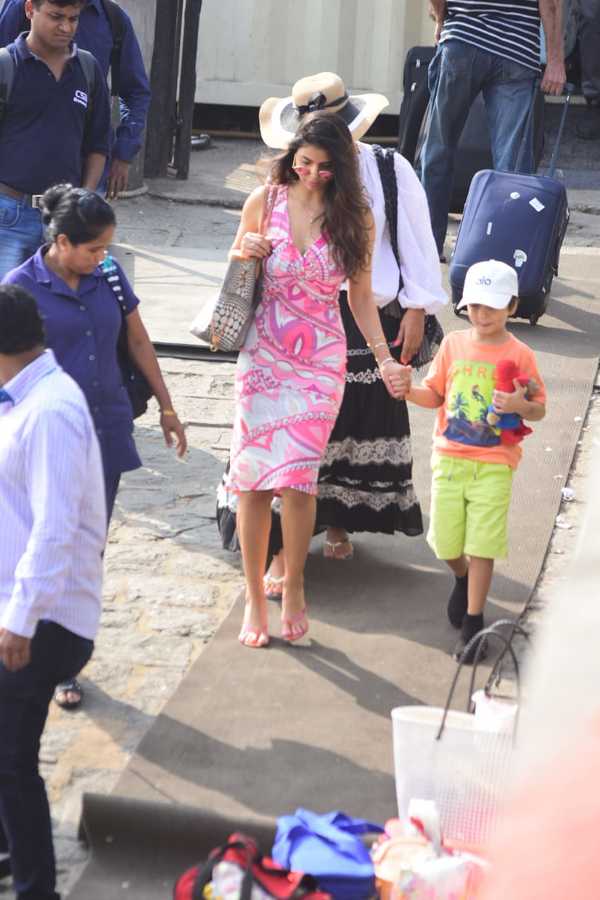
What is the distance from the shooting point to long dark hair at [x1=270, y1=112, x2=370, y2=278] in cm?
494

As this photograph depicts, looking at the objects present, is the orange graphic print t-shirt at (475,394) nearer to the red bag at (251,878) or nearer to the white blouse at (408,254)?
the white blouse at (408,254)

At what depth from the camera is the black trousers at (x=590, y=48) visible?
1370cm

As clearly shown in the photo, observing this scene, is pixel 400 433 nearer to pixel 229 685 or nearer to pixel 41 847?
pixel 229 685

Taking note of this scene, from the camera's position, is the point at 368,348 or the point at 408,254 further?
the point at 368,348

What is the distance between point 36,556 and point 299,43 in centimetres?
1181

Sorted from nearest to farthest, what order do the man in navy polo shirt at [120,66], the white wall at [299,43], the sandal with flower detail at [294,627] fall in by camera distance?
the sandal with flower detail at [294,627] → the man in navy polo shirt at [120,66] → the white wall at [299,43]

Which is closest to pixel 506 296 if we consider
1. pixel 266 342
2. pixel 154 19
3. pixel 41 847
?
pixel 266 342

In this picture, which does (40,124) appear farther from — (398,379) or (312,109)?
(398,379)

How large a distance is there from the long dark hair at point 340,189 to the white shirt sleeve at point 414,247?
418 mm

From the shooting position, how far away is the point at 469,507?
5086 millimetres

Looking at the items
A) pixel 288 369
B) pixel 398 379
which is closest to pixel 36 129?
pixel 288 369

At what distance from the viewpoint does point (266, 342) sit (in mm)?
5102

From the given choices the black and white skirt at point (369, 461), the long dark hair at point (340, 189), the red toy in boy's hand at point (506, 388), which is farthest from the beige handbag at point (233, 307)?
the red toy in boy's hand at point (506, 388)

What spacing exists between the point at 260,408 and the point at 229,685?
916 mm
